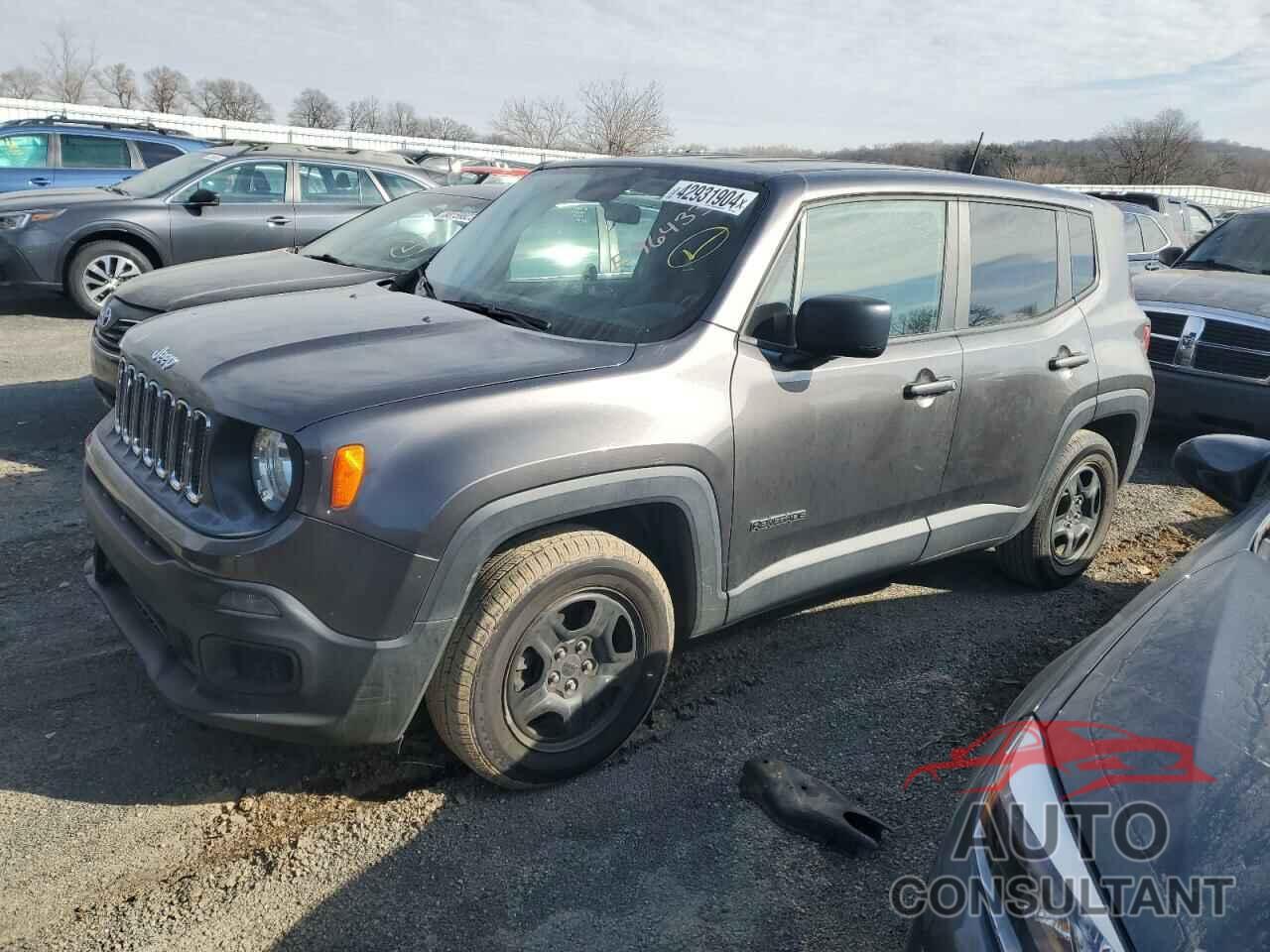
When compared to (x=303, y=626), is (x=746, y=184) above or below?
above

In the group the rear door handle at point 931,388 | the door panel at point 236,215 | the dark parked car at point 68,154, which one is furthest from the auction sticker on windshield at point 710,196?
the dark parked car at point 68,154

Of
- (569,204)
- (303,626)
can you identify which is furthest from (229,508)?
(569,204)

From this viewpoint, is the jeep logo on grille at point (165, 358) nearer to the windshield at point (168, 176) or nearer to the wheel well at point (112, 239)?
the wheel well at point (112, 239)

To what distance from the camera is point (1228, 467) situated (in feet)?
9.82

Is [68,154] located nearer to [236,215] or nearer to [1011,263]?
[236,215]

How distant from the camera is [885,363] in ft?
11.7

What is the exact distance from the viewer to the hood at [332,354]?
2.70 m

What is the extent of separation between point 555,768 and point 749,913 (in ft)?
2.39

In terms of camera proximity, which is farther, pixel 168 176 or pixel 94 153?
pixel 94 153

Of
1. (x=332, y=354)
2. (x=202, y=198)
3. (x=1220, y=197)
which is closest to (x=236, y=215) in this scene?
(x=202, y=198)

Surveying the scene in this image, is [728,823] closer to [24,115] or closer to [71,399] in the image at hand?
[71,399]

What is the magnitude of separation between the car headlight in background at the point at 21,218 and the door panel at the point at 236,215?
3.38 feet

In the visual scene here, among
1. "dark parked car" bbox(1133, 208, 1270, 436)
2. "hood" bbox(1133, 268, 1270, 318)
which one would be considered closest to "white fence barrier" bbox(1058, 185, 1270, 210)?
"hood" bbox(1133, 268, 1270, 318)

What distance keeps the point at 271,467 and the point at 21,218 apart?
27.3ft
